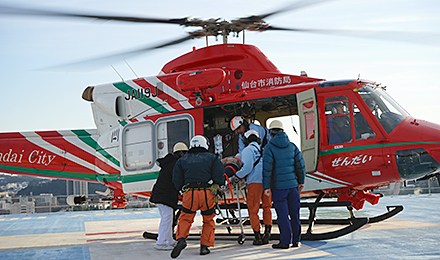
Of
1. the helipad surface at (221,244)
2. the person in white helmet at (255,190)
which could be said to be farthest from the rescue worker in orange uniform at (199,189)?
the person in white helmet at (255,190)

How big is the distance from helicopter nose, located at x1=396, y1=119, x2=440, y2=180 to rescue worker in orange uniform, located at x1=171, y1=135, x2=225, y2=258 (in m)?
3.24

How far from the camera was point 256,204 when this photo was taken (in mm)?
6992

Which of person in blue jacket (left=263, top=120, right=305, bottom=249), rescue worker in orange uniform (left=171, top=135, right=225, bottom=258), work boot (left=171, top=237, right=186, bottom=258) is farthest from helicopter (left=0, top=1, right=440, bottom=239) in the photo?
work boot (left=171, top=237, right=186, bottom=258)

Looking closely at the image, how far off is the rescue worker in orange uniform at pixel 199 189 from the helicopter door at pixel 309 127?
2.14m

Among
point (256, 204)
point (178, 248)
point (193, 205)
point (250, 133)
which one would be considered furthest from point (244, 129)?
point (178, 248)

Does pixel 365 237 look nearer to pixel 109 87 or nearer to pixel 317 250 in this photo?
→ pixel 317 250

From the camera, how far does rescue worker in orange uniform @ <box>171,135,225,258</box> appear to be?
6211mm

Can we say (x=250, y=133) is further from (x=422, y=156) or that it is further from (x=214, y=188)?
(x=422, y=156)

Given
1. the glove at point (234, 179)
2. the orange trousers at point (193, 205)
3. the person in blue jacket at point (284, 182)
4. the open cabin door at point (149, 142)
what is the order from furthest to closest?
the open cabin door at point (149, 142), the glove at point (234, 179), the person in blue jacket at point (284, 182), the orange trousers at point (193, 205)

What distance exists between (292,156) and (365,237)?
216cm

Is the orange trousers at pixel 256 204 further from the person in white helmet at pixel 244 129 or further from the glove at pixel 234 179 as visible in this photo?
the person in white helmet at pixel 244 129

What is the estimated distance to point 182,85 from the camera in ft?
28.5

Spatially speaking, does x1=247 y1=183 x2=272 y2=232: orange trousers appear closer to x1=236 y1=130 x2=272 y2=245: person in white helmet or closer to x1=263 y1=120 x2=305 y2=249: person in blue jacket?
x1=236 y1=130 x2=272 y2=245: person in white helmet

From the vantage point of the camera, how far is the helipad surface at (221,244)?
6079mm
